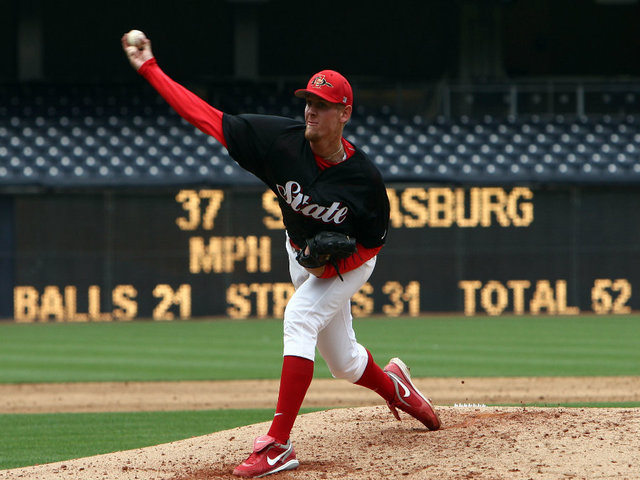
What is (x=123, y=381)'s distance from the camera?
10.2 metres

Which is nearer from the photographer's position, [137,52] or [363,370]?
[137,52]

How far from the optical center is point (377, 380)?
18.1 feet

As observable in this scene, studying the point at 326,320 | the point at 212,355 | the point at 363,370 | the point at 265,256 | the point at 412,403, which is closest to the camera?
the point at 326,320

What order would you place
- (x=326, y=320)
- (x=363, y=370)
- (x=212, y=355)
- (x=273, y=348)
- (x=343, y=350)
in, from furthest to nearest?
(x=273, y=348)
(x=212, y=355)
(x=363, y=370)
(x=343, y=350)
(x=326, y=320)

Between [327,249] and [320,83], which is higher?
[320,83]

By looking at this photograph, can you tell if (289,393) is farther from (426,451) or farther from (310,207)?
(310,207)

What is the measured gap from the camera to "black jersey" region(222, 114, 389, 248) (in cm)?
496

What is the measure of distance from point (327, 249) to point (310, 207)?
24cm

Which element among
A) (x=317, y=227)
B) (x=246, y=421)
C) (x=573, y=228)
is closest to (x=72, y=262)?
(x=573, y=228)

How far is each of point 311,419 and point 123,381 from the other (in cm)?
443

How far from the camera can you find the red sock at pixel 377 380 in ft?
18.0

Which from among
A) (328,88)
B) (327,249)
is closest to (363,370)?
(327,249)

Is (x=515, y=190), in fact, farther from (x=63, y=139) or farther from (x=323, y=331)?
(x=323, y=331)

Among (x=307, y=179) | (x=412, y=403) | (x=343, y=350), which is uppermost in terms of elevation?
(x=307, y=179)
